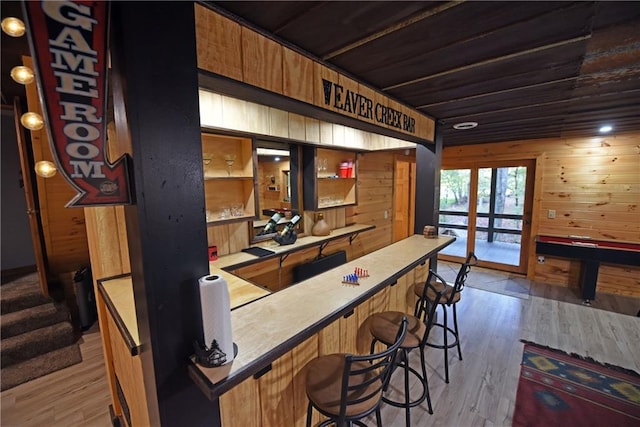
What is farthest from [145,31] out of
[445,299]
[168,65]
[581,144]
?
[581,144]

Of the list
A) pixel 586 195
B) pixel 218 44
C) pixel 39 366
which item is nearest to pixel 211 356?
pixel 218 44

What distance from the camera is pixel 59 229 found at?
3439mm

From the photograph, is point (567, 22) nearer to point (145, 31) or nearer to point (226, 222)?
point (145, 31)

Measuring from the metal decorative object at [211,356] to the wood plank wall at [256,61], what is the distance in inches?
38.4

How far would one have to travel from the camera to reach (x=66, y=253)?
11.6ft

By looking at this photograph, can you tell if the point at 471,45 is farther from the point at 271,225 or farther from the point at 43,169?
the point at 43,169

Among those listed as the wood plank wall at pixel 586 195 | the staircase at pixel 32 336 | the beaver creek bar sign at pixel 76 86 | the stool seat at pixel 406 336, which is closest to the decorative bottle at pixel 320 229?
the stool seat at pixel 406 336

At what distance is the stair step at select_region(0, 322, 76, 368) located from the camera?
265cm

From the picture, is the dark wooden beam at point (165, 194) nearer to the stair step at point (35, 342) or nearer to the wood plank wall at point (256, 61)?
the wood plank wall at point (256, 61)

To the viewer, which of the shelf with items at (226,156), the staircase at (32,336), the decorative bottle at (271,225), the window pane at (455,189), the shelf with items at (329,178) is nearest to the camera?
the shelf with items at (226,156)

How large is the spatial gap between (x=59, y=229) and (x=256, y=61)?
392 cm

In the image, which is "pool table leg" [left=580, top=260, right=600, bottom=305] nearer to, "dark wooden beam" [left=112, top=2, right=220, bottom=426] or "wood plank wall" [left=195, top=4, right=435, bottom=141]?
"wood plank wall" [left=195, top=4, right=435, bottom=141]

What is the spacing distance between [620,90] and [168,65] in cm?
310

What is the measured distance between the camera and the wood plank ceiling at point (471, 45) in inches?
40.0
